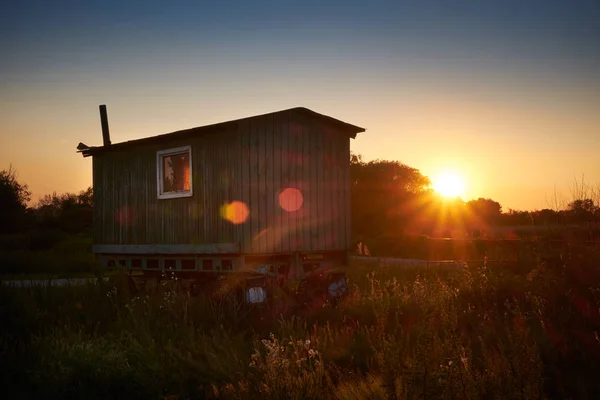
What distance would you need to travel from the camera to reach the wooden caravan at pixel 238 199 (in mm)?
12641

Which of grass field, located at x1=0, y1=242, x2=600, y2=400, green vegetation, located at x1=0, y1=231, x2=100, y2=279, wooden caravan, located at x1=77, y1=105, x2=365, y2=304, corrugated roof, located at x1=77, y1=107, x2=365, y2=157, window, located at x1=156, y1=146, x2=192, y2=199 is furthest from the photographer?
green vegetation, located at x1=0, y1=231, x2=100, y2=279

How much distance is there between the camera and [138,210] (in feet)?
48.9

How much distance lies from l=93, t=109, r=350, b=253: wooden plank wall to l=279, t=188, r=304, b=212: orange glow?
0.30 feet

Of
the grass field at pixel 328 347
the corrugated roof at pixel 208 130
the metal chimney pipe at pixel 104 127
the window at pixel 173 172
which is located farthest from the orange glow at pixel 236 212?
the metal chimney pipe at pixel 104 127

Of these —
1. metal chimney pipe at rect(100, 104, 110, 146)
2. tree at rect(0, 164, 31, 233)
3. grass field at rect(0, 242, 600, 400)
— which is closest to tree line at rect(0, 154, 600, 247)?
tree at rect(0, 164, 31, 233)

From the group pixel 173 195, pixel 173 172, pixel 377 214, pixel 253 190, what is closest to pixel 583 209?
pixel 253 190

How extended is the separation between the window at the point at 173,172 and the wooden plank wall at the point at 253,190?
0.20 m

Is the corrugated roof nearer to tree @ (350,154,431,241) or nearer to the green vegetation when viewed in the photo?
the green vegetation

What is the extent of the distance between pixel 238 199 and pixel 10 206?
2839cm

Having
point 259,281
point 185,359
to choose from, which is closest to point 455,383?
point 185,359

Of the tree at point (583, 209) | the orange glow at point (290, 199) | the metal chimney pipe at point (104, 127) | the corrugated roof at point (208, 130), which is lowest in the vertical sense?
the tree at point (583, 209)

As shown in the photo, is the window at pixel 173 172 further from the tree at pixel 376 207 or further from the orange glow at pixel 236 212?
the tree at pixel 376 207

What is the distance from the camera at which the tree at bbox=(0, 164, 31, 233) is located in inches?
1361

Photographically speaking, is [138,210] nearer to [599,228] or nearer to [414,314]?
[414,314]
